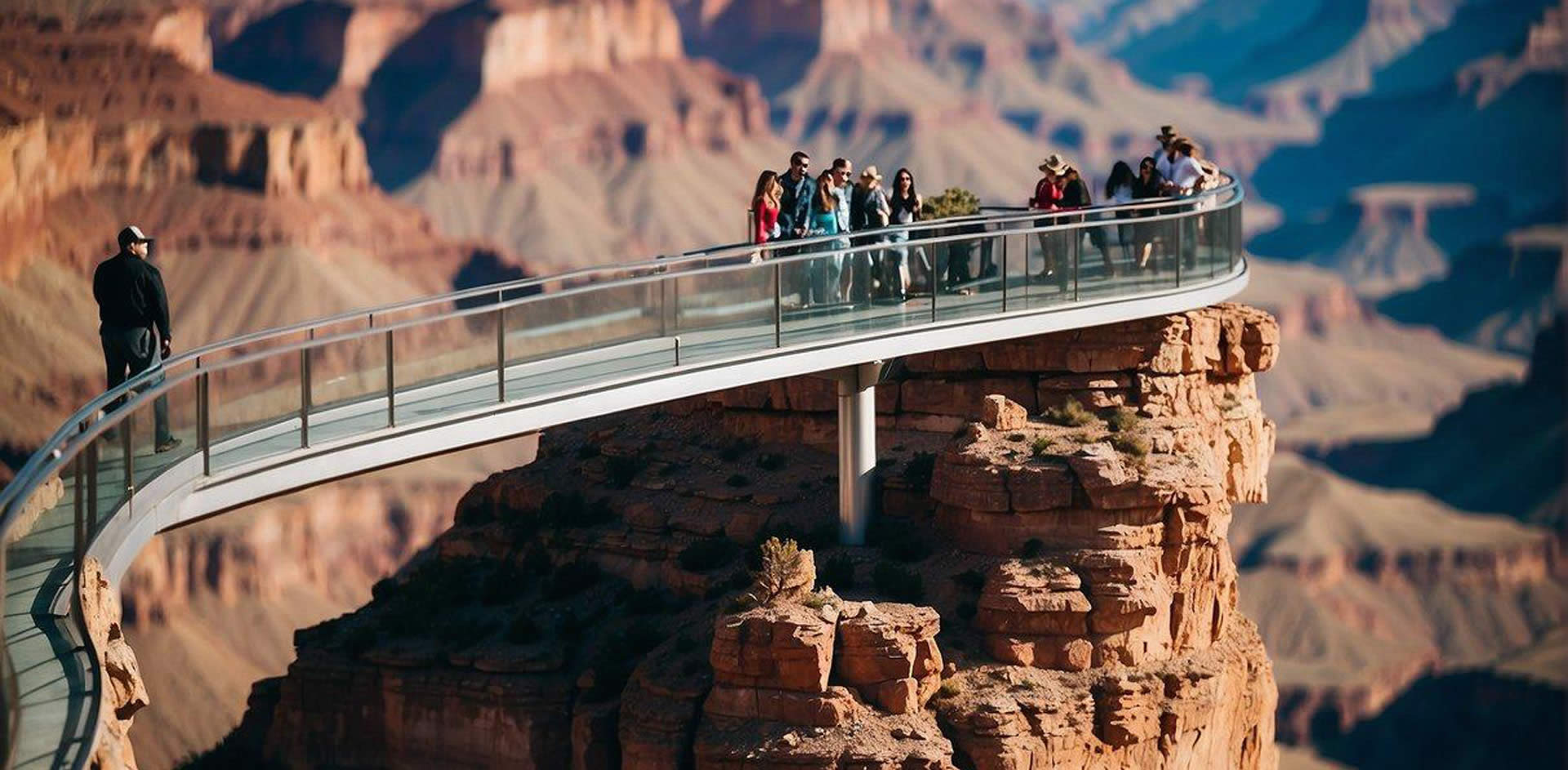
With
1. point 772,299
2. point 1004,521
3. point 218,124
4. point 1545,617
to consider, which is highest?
point 218,124

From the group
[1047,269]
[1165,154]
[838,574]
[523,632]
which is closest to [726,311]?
[838,574]

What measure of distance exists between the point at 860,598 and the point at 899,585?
571 mm

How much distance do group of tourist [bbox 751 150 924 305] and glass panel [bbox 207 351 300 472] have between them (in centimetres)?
894

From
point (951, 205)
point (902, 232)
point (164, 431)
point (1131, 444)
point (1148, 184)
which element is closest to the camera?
point (164, 431)

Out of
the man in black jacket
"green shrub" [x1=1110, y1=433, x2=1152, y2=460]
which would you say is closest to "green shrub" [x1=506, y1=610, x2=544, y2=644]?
"green shrub" [x1=1110, y1=433, x2=1152, y2=460]

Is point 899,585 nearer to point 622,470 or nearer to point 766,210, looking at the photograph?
point 766,210

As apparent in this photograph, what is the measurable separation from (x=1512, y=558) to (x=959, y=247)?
151417 mm

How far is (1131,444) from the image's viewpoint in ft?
145

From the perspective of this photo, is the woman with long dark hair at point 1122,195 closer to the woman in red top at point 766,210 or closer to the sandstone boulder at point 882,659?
the woman in red top at point 766,210

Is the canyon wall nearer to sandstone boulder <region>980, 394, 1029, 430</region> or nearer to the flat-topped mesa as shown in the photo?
sandstone boulder <region>980, 394, 1029, 430</region>

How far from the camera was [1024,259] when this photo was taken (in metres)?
44.1

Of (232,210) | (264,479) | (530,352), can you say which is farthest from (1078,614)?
(232,210)

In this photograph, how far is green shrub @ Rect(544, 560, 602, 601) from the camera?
4531 centimetres

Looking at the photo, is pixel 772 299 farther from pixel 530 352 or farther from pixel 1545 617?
pixel 1545 617
